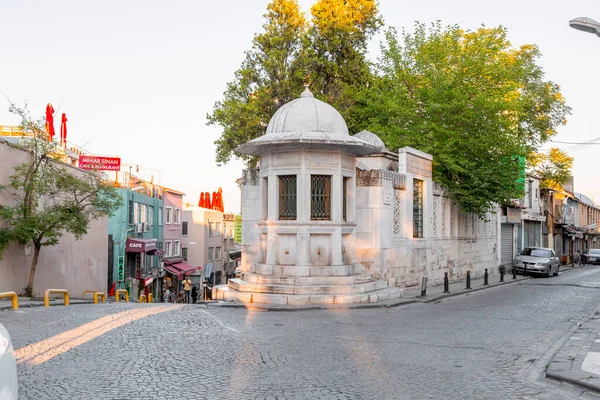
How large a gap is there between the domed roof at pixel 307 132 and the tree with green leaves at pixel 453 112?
779cm

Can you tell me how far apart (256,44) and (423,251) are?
1508cm

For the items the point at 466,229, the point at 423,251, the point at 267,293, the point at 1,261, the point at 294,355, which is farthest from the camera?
the point at 466,229

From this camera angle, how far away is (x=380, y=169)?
1977 cm

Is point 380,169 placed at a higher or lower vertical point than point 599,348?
higher

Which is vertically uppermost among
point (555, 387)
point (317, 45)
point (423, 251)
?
point (317, 45)

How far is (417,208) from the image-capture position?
22.9 m

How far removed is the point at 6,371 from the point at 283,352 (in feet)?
23.3

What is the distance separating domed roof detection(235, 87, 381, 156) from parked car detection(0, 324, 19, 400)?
14.1 metres

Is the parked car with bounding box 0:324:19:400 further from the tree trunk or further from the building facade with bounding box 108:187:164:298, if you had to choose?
the building facade with bounding box 108:187:164:298

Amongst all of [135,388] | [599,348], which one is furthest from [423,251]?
[135,388]

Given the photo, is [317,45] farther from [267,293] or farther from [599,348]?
[599,348]

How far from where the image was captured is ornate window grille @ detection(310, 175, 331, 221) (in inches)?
701

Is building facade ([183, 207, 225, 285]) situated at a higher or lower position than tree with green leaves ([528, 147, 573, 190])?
lower

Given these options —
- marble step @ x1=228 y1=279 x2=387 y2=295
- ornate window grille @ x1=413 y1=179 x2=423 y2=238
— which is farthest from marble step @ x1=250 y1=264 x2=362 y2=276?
ornate window grille @ x1=413 y1=179 x2=423 y2=238
